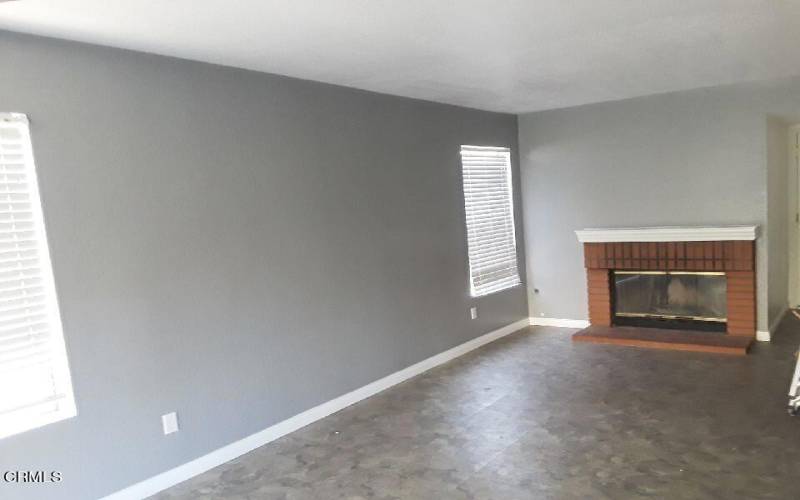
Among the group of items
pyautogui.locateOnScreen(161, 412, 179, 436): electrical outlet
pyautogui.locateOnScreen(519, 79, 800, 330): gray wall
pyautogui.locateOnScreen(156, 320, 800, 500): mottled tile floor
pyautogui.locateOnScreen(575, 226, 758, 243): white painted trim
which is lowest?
pyautogui.locateOnScreen(156, 320, 800, 500): mottled tile floor

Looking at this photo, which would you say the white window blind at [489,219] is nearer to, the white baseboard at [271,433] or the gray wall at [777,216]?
the white baseboard at [271,433]

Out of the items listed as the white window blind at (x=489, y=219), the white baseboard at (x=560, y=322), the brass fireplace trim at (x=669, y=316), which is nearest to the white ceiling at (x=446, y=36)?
the white window blind at (x=489, y=219)

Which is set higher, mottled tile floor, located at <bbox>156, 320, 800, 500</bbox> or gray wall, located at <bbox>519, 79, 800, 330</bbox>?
gray wall, located at <bbox>519, 79, 800, 330</bbox>

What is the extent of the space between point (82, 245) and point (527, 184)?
452 cm

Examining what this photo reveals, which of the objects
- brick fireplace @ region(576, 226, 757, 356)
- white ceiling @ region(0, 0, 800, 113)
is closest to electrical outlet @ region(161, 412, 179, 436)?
white ceiling @ region(0, 0, 800, 113)

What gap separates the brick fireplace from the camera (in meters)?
5.01

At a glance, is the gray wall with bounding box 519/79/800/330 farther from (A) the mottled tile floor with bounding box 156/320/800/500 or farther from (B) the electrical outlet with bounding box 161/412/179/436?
(B) the electrical outlet with bounding box 161/412/179/436

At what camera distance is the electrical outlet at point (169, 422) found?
3078mm

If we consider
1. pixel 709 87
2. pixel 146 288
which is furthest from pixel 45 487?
pixel 709 87

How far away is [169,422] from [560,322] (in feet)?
13.9

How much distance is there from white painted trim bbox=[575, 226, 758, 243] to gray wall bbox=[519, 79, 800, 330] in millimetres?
206

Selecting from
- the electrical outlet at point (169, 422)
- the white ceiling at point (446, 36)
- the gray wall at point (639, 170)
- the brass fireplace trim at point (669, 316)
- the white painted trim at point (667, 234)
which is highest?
the white ceiling at point (446, 36)

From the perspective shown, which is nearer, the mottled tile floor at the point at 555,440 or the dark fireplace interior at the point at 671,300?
the mottled tile floor at the point at 555,440

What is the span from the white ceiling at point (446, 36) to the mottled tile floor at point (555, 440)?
7.49 feet
